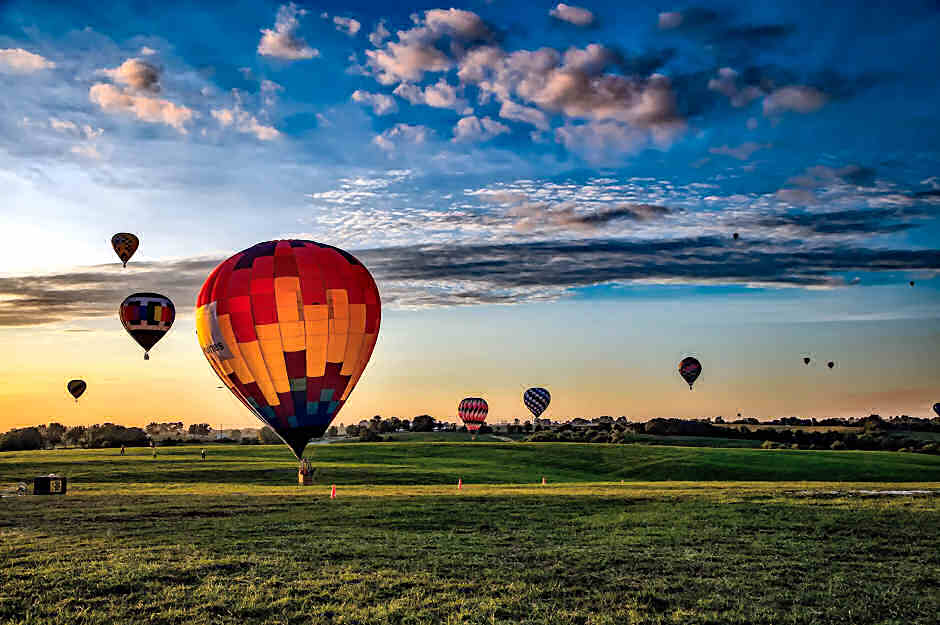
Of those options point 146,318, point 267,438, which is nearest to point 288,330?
point 146,318

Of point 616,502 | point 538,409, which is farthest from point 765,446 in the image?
point 616,502

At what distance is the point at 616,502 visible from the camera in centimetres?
3678

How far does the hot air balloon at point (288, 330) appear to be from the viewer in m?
36.9

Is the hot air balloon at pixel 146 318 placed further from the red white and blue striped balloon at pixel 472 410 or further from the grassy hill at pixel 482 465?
the red white and blue striped balloon at pixel 472 410

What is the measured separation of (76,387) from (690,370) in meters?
82.2

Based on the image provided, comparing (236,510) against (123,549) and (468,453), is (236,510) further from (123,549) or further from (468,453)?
(468,453)

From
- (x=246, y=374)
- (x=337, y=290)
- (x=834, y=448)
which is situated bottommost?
(x=834, y=448)

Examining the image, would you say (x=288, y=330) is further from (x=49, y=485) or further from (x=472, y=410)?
(x=472, y=410)

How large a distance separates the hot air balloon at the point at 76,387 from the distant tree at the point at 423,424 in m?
69.8

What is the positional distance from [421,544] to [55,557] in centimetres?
1050

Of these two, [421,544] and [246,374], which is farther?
[246,374]

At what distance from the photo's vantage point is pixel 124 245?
62312 mm

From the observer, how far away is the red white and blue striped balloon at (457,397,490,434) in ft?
394

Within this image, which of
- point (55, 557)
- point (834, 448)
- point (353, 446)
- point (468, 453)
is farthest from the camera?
point (834, 448)
